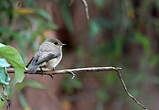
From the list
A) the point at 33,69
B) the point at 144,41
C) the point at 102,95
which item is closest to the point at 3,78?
the point at 33,69

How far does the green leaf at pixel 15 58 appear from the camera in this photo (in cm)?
294

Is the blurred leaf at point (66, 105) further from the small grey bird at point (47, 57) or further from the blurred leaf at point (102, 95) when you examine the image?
the small grey bird at point (47, 57)

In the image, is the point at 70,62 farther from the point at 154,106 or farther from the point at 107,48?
the point at 154,106

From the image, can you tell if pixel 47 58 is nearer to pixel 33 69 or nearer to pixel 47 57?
pixel 47 57

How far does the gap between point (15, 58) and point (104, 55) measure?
583 centimetres

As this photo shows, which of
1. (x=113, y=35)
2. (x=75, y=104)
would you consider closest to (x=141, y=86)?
(x=113, y=35)

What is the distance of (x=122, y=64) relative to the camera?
30.0 ft

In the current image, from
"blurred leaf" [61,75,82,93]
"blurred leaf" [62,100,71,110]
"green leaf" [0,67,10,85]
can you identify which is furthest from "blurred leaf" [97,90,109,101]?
"green leaf" [0,67,10,85]

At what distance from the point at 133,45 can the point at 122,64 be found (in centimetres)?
98

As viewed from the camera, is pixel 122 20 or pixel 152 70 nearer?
pixel 122 20

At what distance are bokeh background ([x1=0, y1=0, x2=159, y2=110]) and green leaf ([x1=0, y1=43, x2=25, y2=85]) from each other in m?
4.03

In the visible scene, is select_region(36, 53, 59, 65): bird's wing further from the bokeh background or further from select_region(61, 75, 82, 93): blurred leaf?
select_region(61, 75, 82, 93): blurred leaf

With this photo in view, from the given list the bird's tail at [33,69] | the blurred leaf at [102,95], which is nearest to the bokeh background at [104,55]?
the blurred leaf at [102,95]

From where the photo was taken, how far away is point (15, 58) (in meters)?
2.97
